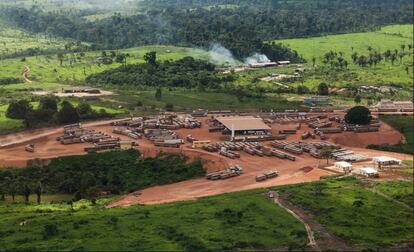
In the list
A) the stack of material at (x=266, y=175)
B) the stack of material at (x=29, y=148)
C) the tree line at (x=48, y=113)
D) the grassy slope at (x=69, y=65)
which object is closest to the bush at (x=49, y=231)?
the stack of material at (x=266, y=175)

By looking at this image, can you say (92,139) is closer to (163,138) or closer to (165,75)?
(163,138)

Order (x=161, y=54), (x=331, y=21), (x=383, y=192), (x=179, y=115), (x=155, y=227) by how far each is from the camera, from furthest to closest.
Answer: (x=331, y=21)
(x=161, y=54)
(x=179, y=115)
(x=383, y=192)
(x=155, y=227)

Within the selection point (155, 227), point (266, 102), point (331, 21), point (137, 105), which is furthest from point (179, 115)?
point (331, 21)

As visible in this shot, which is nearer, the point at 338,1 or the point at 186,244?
the point at 186,244

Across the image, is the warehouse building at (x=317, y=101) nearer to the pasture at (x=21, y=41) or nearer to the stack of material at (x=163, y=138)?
the stack of material at (x=163, y=138)

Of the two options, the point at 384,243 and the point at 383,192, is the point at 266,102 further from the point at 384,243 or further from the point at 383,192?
the point at 384,243

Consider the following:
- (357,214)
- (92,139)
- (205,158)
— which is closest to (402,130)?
(205,158)
